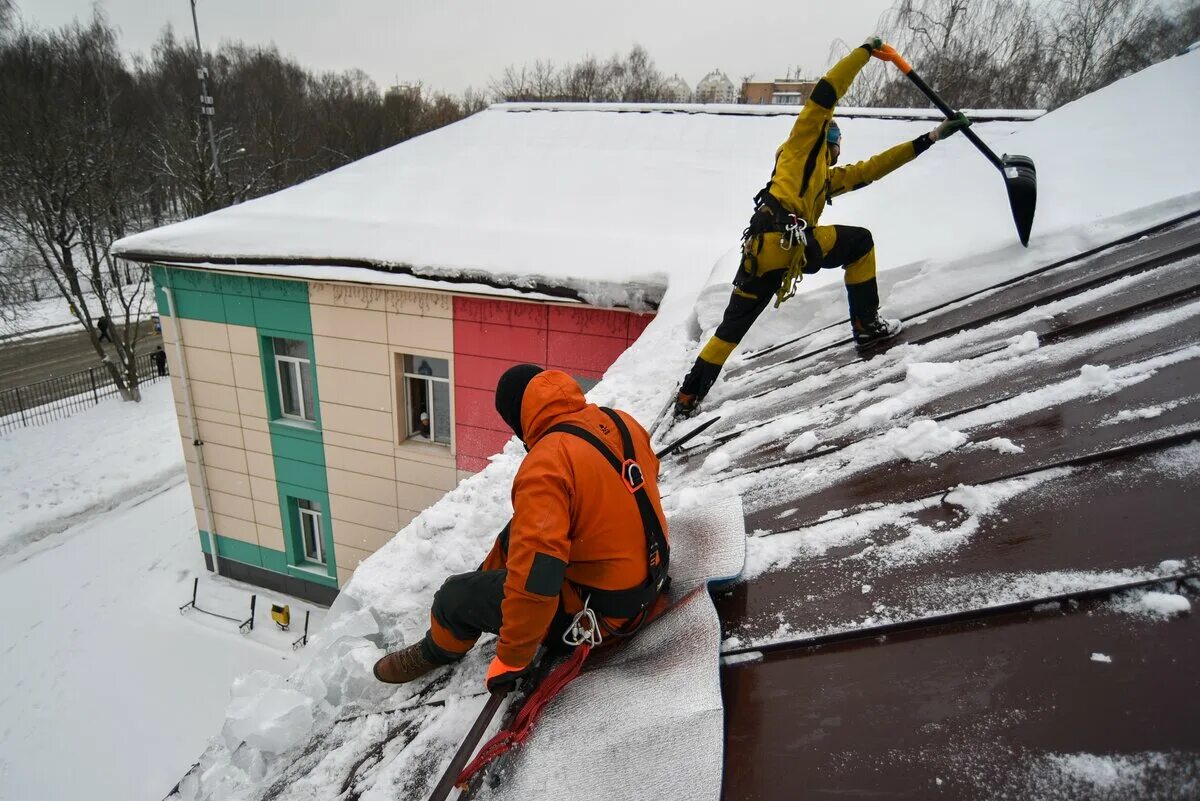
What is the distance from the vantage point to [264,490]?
30.8 feet

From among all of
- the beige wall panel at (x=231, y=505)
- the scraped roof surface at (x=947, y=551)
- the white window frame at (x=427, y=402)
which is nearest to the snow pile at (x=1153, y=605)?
the scraped roof surface at (x=947, y=551)

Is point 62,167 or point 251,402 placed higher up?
point 62,167

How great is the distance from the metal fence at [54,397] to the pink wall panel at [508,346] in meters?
15.9

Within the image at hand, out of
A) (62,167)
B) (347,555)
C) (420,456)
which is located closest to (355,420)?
(420,456)

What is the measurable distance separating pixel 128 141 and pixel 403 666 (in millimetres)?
29813

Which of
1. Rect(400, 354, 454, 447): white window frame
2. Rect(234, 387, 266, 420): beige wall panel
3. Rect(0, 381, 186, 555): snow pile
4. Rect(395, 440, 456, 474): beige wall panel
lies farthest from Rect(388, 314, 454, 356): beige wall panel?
Rect(0, 381, 186, 555): snow pile

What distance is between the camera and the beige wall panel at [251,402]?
8852mm

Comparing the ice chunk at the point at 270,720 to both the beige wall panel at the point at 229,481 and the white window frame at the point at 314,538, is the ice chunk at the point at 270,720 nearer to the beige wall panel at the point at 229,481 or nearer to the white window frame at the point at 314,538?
the white window frame at the point at 314,538

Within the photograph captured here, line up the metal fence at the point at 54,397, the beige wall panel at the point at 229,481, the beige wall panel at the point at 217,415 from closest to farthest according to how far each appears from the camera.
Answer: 1. the beige wall panel at the point at 217,415
2. the beige wall panel at the point at 229,481
3. the metal fence at the point at 54,397

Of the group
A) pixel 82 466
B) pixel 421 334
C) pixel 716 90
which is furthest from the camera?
pixel 716 90

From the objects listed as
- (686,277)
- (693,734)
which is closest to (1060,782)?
(693,734)

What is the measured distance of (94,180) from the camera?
58.3ft

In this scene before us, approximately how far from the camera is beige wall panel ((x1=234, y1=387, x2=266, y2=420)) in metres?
8.85

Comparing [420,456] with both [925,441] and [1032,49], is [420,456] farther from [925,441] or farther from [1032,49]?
[1032,49]
